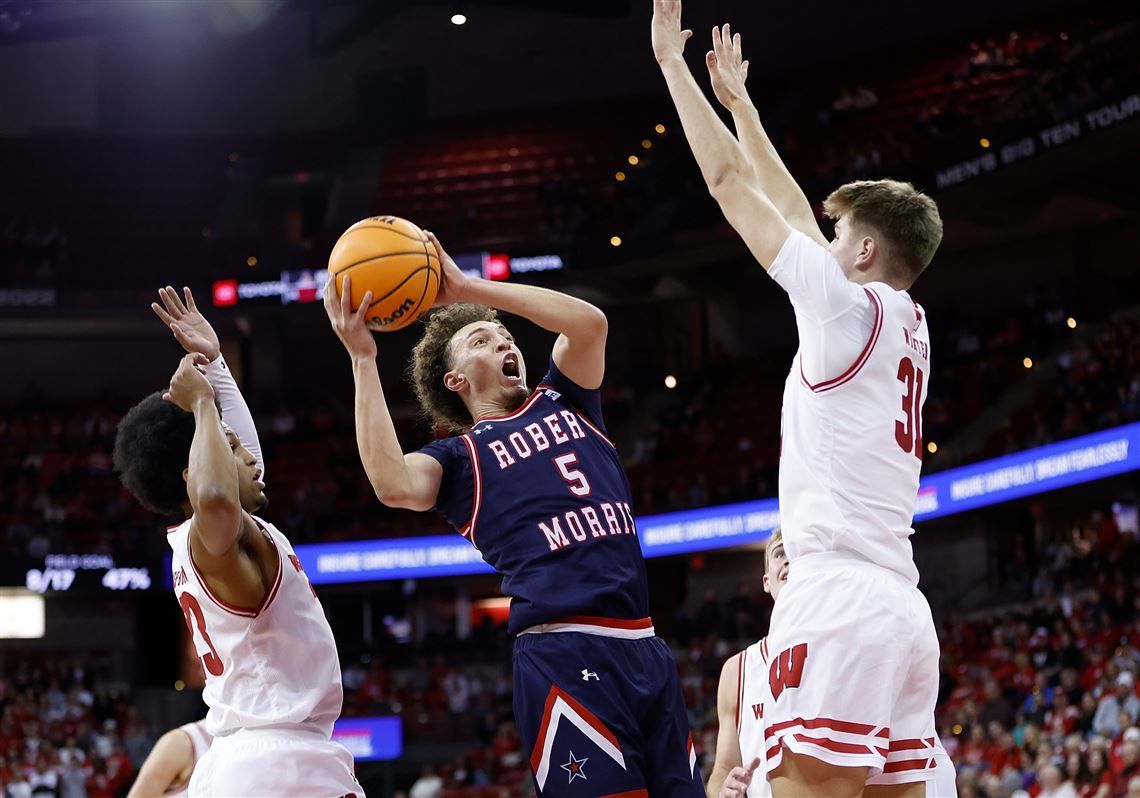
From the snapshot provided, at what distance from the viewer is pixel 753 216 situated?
12.0 feet

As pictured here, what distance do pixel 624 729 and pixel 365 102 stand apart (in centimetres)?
2654

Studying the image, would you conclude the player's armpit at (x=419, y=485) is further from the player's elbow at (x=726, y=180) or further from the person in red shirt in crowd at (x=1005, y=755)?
the person in red shirt in crowd at (x=1005, y=755)

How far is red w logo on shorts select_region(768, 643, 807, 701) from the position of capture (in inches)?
138

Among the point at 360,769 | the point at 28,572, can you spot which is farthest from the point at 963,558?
the point at 28,572

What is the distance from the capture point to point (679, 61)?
158 inches

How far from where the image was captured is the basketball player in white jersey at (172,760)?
15.6 ft

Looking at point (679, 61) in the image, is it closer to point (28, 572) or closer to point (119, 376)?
point (28, 572)

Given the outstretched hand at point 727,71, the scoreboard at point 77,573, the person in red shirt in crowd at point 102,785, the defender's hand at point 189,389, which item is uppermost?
the outstretched hand at point 727,71

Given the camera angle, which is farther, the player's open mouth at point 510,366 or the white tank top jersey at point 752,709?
the white tank top jersey at point 752,709

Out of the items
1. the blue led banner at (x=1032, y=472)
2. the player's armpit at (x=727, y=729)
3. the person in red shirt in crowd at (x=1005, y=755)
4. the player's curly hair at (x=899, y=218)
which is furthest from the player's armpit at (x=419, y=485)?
the blue led banner at (x=1032, y=472)

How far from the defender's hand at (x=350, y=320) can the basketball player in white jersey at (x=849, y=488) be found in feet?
3.36

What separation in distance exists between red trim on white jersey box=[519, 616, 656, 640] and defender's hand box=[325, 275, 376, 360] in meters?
0.90

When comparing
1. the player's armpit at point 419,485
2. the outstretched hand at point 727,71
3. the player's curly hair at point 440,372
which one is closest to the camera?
the player's armpit at point 419,485

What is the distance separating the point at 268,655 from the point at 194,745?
2.90 ft
